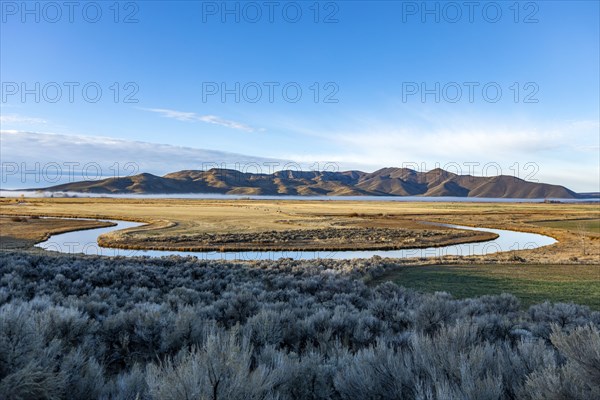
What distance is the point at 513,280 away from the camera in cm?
1689

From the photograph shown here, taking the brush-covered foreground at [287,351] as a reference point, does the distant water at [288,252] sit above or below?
below

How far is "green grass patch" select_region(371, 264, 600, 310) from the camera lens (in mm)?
13856

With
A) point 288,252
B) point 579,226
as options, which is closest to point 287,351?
point 288,252

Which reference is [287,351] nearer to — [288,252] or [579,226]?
[288,252]

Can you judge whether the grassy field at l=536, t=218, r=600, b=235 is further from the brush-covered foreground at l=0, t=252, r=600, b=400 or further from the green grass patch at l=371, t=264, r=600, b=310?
the brush-covered foreground at l=0, t=252, r=600, b=400

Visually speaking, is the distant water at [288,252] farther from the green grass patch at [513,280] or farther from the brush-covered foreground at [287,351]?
the brush-covered foreground at [287,351]

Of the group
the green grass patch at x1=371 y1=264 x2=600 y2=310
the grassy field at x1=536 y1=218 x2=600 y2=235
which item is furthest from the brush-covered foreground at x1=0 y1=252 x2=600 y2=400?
the grassy field at x1=536 y1=218 x2=600 y2=235

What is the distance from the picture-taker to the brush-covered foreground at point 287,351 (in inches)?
127

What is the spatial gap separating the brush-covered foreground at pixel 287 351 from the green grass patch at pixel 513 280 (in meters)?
3.26

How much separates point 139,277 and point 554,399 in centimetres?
1396

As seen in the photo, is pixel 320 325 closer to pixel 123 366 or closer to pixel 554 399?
pixel 123 366

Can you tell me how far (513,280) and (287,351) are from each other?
541 inches

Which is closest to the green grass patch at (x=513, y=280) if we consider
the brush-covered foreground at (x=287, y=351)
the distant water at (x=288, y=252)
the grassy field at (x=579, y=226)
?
the brush-covered foreground at (x=287, y=351)

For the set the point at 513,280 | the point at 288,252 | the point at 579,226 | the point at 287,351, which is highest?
the point at 287,351
